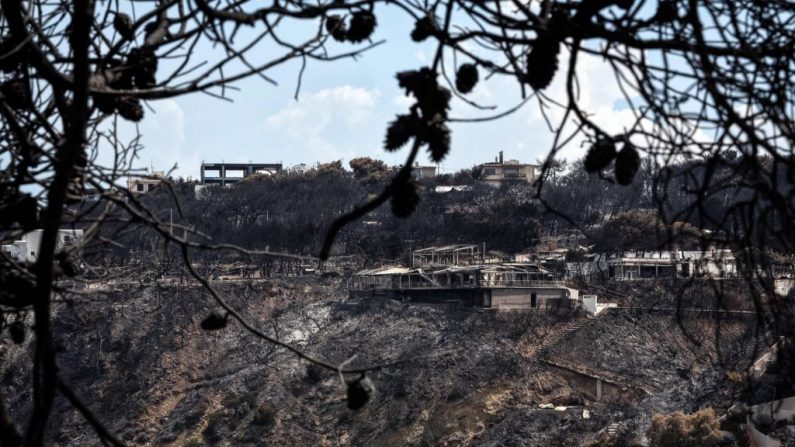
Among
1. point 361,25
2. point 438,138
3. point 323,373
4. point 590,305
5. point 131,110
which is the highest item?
point 361,25

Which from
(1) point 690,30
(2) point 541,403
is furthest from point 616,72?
(2) point 541,403

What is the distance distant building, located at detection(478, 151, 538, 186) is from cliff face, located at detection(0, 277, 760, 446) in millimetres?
15746

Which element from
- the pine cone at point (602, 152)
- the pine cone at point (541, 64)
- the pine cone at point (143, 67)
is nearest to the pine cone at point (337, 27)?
the pine cone at point (143, 67)

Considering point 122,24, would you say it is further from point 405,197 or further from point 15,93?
point 405,197

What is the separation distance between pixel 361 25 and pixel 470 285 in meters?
45.4

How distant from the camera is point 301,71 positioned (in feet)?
8.20

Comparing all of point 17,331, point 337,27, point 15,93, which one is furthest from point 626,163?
point 17,331

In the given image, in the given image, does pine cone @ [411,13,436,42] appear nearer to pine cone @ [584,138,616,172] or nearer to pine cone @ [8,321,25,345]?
pine cone @ [584,138,616,172]

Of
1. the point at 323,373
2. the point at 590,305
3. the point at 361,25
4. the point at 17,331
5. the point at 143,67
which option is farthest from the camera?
the point at 590,305

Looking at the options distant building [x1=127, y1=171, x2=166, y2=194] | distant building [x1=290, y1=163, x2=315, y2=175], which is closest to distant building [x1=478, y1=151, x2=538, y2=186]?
distant building [x1=290, y1=163, x2=315, y2=175]

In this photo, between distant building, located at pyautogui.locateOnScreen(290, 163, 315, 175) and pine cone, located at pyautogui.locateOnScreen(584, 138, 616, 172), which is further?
distant building, located at pyautogui.locateOnScreen(290, 163, 315, 175)

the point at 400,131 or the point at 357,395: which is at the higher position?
the point at 400,131

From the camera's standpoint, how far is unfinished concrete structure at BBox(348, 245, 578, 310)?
46031 mm

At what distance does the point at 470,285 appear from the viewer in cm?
4772
